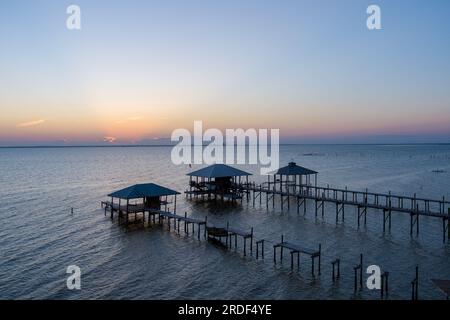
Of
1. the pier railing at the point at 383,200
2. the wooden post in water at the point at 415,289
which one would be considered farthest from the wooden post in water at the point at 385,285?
the pier railing at the point at 383,200

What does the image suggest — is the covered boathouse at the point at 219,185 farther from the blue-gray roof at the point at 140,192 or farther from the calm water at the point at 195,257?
the blue-gray roof at the point at 140,192

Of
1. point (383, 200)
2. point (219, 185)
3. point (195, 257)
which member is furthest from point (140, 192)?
point (383, 200)

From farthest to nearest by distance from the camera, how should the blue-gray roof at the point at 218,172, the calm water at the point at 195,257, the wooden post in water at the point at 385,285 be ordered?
the blue-gray roof at the point at 218,172 < the calm water at the point at 195,257 < the wooden post in water at the point at 385,285

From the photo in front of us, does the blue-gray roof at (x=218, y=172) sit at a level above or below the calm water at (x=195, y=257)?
above

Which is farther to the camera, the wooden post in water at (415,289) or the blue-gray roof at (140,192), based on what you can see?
the blue-gray roof at (140,192)

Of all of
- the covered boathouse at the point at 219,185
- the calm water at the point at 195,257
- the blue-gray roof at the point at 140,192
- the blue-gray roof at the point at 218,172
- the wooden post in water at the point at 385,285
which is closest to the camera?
the wooden post in water at the point at 385,285

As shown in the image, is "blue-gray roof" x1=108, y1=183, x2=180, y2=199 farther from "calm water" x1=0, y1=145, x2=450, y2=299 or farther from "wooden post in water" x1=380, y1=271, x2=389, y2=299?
"wooden post in water" x1=380, y1=271, x2=389, y2=299

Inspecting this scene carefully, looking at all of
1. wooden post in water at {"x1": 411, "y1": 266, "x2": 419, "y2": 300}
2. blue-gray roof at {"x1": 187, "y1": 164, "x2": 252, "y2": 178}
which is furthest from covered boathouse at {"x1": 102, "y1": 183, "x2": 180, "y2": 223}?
wooden post in water at {"x1": 411, "y1": 266, "x2": 419, "y2": 300}

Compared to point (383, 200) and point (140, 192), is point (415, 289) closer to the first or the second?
point (140, 192)

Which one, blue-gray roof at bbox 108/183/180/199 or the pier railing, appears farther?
blue-gray roof at bbox 108/183/180/199

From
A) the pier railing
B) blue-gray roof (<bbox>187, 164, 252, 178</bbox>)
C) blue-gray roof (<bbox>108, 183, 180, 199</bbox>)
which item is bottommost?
the pier railing

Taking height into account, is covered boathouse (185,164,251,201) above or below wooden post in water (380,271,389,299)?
above

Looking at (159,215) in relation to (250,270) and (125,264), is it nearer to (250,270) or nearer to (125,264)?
(125,264)
